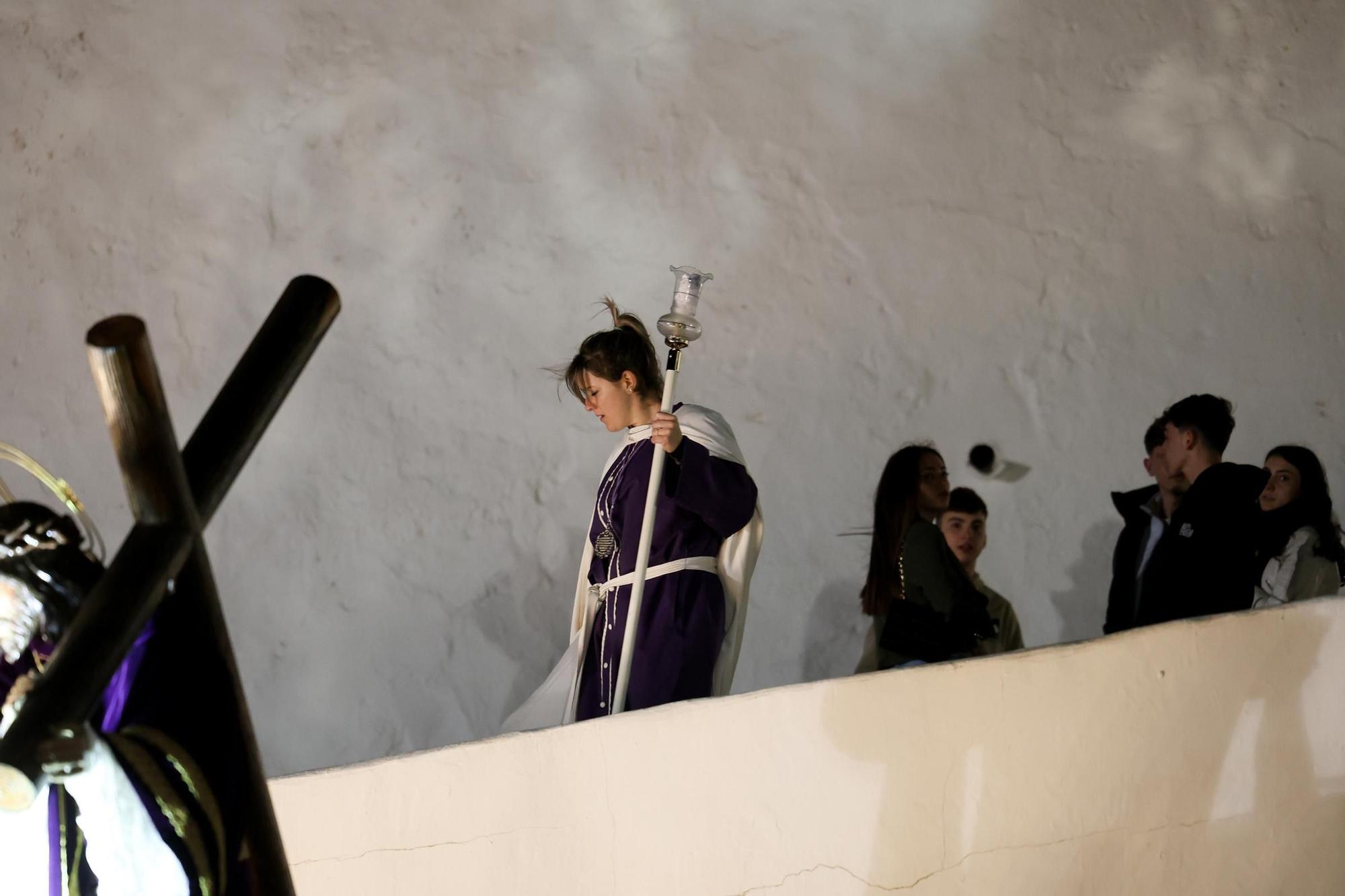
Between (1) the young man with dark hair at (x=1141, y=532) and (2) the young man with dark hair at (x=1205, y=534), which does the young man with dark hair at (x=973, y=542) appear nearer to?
(1) the young man with dark hair at (x=1141, y=532)

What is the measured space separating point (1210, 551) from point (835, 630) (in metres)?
1.53

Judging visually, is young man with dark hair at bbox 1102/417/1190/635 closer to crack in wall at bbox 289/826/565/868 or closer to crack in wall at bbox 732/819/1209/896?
crack in wall at bbox 732/819/1209/896

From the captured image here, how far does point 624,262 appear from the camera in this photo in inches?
168

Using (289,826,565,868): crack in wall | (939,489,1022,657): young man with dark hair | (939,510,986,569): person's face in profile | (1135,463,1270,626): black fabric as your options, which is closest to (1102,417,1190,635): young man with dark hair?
(1135,463,1270,626): black fabric

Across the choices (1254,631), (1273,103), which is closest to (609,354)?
(1254,631)

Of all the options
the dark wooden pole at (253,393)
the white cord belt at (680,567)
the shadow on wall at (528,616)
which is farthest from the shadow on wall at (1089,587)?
the dark wooden pole at (253,393)

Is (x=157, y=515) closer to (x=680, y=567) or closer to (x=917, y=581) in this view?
(x=680, y=567)

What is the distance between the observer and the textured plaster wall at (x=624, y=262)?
418 cm

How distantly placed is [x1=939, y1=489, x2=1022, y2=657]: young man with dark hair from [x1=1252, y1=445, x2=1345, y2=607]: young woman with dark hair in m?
0.58

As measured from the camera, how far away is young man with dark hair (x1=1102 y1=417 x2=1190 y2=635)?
3.12 meters

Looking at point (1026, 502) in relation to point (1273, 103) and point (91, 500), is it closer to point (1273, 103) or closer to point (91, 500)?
point (1273, 103)

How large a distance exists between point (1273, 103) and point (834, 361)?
5.32 ft

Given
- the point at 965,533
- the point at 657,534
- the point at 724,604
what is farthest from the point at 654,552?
the point at 965,533

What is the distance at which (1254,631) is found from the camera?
7.05 ft
